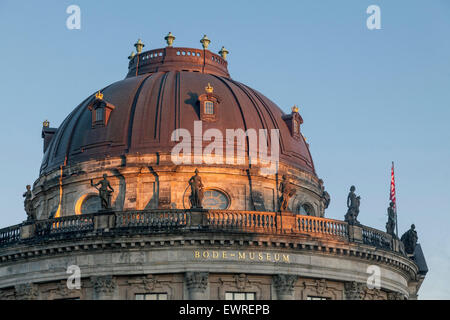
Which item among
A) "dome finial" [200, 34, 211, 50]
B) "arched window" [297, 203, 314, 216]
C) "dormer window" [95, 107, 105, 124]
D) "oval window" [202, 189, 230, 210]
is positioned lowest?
"oval window" [202, 189, 230, 210]

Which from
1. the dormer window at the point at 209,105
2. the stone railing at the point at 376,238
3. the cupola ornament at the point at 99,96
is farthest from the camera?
the cupola ornament at the point at 99,96

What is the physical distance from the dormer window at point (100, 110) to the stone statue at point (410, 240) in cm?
1762

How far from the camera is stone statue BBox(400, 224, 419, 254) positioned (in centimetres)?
5602

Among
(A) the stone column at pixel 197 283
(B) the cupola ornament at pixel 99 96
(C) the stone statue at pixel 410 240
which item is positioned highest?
(B) the cupola ornament at pixel 99 96

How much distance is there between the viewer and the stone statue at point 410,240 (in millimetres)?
56016

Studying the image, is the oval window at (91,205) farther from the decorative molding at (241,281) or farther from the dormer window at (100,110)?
the decorative molding at (241,281)

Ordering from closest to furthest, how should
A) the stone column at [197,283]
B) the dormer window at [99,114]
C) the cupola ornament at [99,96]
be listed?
1. the stone column at [197,283]
2. the dormer window at [99,114]
3. the cupola ornament at [99,96]

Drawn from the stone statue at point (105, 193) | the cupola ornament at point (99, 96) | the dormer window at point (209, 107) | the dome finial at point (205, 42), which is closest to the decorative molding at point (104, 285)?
the stone statue at point (105, 193)

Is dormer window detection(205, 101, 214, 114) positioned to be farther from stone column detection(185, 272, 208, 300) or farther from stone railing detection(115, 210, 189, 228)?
stone column detection(185, 272, 208, 300)

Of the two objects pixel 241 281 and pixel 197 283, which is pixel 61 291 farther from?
pixel 241 281

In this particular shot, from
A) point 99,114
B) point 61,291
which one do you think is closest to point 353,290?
point 61,291

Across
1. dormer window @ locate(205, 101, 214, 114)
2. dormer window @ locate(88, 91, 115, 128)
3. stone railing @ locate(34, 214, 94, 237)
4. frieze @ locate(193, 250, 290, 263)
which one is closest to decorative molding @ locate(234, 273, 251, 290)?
frieze @ locate(193, 250, 290, 263)

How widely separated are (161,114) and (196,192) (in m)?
7.25

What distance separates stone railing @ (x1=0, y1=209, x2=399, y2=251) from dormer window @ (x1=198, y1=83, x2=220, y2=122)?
306 inches
